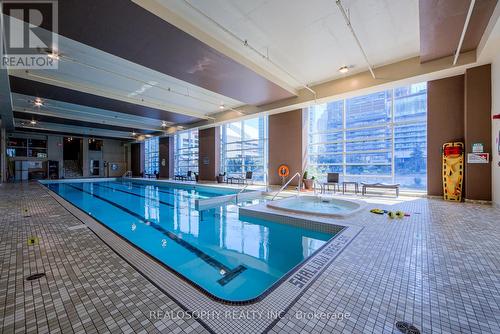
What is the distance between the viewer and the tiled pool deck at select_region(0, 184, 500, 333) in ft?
3.81

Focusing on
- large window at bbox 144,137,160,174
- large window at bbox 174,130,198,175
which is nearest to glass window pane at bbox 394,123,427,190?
large window at bbox 174,130,198,175

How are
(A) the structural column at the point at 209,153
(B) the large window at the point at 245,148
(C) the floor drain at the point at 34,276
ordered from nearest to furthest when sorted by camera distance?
(C) the floor drain at the point at 34,276 → (B) the large window at the point at 245,148 → (A) the structural column at the point at 209,153

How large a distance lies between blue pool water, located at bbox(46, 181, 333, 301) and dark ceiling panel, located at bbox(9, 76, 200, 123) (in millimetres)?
3893

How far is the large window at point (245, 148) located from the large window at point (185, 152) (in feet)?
8.25

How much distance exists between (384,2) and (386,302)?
13.4 ft

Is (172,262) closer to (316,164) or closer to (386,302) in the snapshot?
(386,302)

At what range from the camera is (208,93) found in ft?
23.0

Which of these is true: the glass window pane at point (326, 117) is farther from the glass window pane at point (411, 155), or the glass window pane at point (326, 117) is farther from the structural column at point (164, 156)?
the structural column at point (164, 156)

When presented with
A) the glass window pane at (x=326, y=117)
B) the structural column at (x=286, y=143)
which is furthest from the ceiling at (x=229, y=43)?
the glass window pane at (x=326, y=117)

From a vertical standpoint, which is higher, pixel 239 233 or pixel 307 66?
pixel 307 66

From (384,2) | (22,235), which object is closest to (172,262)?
(22,235)

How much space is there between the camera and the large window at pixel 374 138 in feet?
20.0

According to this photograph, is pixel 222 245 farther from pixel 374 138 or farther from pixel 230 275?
pixel 374 138
